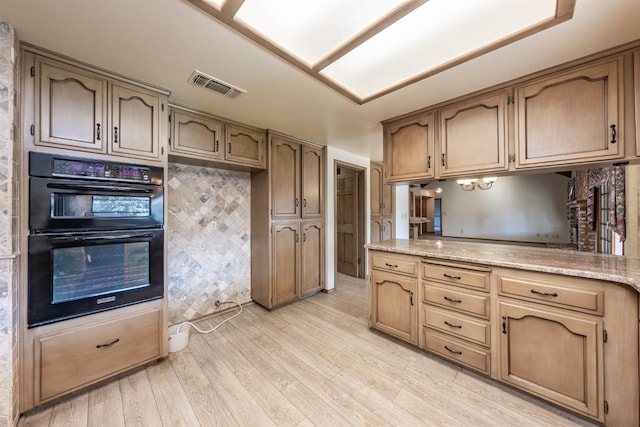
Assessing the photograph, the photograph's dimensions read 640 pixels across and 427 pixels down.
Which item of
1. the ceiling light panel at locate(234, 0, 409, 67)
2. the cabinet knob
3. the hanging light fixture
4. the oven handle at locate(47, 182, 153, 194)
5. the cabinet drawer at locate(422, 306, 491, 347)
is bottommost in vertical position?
the cabinet drawer at locate(422, 306, 491, 347)

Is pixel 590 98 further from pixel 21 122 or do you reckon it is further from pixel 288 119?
pixel 21 122

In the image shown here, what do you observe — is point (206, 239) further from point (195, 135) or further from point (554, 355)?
point (554, 355)

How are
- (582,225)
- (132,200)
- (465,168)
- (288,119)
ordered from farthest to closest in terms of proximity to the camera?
(582,225)
(288,119)
(465,168)
(132,200)

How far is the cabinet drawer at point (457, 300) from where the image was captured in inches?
68.9

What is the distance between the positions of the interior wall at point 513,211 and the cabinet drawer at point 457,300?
21.8 feet

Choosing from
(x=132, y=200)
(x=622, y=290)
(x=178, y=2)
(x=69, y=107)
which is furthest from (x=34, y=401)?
(x=622, y=290)

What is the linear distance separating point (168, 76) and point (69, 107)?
26.0 inches

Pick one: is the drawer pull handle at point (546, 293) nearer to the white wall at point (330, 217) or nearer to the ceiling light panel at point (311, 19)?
the ceiling light panel at point (311, 19)

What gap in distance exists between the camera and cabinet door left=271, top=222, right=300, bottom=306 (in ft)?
9.87

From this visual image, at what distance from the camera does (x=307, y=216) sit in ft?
11.2

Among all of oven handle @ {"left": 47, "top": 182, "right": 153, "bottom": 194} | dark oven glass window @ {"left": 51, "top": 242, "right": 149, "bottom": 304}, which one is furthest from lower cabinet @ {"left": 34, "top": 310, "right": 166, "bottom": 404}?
oven handle @ {"left": 47, "top": 182, "right": 153, "bottom": 194}

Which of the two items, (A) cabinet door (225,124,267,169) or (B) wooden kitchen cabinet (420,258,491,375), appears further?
(A) cabinet door (225,124,267,169)

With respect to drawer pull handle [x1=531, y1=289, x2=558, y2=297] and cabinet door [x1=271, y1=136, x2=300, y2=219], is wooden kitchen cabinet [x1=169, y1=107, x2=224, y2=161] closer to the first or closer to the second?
cabinet door [x1=271, y1=136, x2=300, y2=219]

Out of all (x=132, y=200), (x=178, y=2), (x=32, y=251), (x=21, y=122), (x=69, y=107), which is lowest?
(x=32, y=251)
